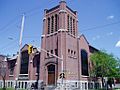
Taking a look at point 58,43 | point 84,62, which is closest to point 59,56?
point 58,43

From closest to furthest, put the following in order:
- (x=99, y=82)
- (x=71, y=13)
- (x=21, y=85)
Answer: (x=71, y=13) < (x=21, y=85) < (x=99, y=82)

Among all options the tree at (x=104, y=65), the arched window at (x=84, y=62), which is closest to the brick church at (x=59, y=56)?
the arched window at (x=84, y=62)

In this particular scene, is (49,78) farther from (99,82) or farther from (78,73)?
(99,82)

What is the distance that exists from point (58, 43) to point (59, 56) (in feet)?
9.64

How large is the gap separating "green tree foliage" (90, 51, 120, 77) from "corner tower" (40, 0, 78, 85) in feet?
24.7

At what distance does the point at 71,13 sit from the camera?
144ft

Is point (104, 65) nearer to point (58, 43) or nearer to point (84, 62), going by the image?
point (84, 62)

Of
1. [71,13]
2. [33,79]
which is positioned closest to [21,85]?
[33,79]

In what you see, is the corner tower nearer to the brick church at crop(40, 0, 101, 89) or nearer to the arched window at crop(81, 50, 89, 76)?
the brick church at crop(40, 0, 101, 89)

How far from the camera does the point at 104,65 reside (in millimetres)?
44875

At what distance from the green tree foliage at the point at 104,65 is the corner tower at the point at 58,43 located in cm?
753

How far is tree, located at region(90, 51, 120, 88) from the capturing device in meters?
45.0

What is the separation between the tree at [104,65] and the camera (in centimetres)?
4503

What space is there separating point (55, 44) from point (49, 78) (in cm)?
747
